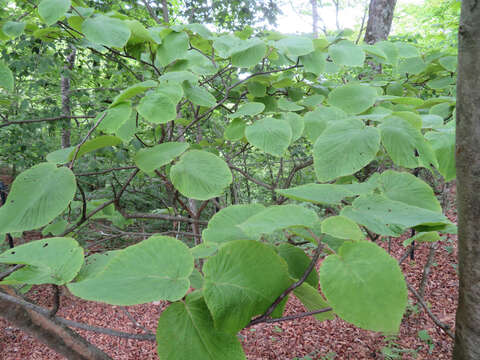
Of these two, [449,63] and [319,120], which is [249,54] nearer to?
[319,120]

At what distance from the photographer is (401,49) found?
1.10 m

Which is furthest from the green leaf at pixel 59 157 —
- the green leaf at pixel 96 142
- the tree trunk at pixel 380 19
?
the tree trunk at pixel 380 19

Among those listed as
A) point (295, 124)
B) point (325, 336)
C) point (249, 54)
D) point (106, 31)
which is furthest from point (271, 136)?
point (325, 336)

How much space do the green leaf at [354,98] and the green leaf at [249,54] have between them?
0.26 meters

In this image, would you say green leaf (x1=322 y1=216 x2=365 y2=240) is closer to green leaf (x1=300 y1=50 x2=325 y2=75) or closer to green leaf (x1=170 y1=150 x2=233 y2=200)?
green leaf (x1=170 y1=150 x2=233 y2=200)

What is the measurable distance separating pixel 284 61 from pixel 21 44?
240 cm

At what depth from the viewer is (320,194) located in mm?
444

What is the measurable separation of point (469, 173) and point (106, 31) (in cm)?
91

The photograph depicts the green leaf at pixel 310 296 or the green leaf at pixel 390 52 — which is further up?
the green leaf at pixel 390 52

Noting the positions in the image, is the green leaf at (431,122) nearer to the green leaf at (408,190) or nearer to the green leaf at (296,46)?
the green leaf at (408,190)

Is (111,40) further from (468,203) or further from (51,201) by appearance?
(468,203)

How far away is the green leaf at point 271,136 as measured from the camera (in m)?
0.67

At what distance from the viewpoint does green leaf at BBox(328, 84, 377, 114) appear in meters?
0.77

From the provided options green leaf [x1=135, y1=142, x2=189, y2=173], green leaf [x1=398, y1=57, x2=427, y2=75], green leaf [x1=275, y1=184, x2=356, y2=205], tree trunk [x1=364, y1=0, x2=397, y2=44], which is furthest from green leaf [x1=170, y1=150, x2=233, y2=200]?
tree trunk [x1=364, y1=0, x2=397, y2=44]
